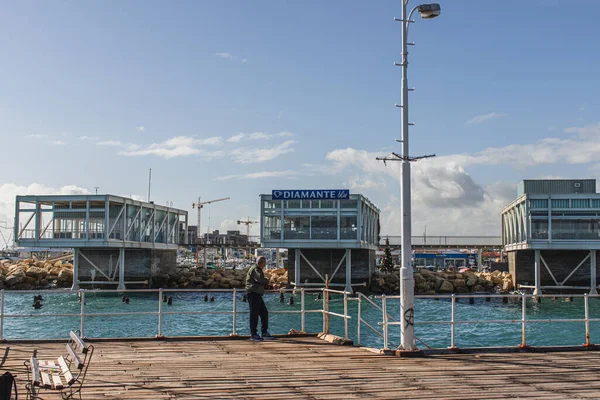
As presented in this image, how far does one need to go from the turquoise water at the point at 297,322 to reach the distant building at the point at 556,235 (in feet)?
12.6

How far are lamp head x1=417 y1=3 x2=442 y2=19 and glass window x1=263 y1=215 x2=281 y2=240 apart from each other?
164 feet

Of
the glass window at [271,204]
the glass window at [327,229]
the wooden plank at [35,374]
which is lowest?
the wooden plank at [35,374]

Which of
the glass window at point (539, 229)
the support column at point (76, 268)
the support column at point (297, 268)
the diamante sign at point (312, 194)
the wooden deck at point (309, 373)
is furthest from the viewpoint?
the support column at point (76, 268)

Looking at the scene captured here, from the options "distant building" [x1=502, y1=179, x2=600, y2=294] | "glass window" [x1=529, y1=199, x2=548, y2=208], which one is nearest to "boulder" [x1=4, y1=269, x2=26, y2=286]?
"distant building" [x1=502, y1=179, x2=600, y2=294]

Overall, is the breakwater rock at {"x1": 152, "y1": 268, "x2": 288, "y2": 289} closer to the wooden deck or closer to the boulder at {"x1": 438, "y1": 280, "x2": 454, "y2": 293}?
the boulder at {"x1": 438, "y1": 280, "x2": 454, "y2": 293}

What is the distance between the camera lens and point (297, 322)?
3903 centimetres

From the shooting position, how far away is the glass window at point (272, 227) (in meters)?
63.6

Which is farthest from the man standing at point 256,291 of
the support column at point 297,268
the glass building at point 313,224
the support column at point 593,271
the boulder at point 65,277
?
the boulder at point 65,277

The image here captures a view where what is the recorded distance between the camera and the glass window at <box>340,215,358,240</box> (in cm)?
6406

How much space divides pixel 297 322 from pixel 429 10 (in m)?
27.7

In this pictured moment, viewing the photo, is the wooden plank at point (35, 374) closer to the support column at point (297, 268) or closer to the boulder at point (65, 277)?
the support column at point (297, 268)

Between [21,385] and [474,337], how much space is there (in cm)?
2672

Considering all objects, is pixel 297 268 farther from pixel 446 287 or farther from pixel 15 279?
pixel 15 279

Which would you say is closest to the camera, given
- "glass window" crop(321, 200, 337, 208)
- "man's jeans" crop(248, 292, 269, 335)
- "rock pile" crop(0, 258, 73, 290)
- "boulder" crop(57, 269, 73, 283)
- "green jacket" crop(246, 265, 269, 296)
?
"green jacket" crop(246, 265, 269, 296)
